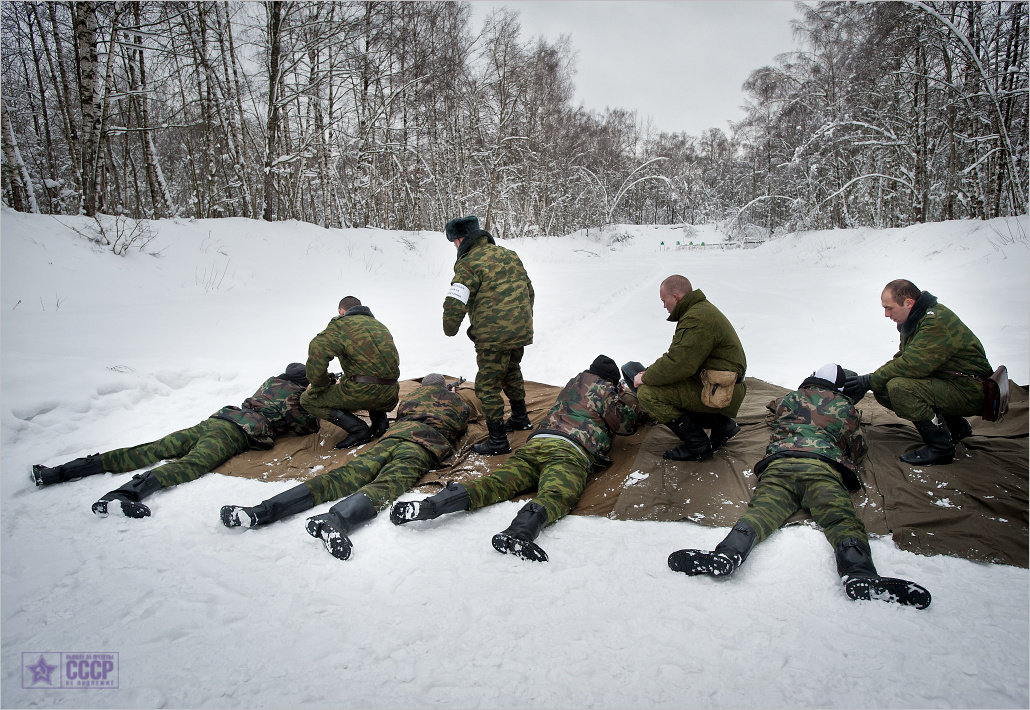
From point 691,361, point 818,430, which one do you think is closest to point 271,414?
point 691,361

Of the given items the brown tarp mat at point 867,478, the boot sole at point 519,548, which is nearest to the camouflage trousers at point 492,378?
the brown tarp mat at point 867,478

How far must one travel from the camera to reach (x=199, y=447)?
3441 millimetres

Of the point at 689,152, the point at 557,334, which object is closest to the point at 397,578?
the point at 557,334

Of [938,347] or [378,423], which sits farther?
[378,423]

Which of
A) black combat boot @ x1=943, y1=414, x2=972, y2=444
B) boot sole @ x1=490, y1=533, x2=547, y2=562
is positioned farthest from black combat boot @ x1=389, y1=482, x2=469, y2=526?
black combat boot @ x1=943, y1=414, x2=972, y2=444

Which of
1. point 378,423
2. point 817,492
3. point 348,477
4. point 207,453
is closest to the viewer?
point 817,492

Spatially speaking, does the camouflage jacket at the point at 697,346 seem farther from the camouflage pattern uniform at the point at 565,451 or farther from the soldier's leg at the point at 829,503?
the soldier's leg at the point at 829,503

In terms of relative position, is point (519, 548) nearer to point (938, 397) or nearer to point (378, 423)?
point (378, 423)

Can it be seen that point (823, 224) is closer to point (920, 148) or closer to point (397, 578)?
point (920, 148)

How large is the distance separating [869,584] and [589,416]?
1.59m

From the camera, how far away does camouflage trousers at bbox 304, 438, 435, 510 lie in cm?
285

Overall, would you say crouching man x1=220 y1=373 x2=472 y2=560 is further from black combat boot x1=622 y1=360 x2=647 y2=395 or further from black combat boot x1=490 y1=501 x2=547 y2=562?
black combat boot x1=622 y1=360 x2=647 y2=395

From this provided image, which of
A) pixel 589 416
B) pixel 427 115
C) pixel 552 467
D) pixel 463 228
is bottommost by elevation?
pixel 552 467

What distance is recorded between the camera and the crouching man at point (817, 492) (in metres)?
1.97
